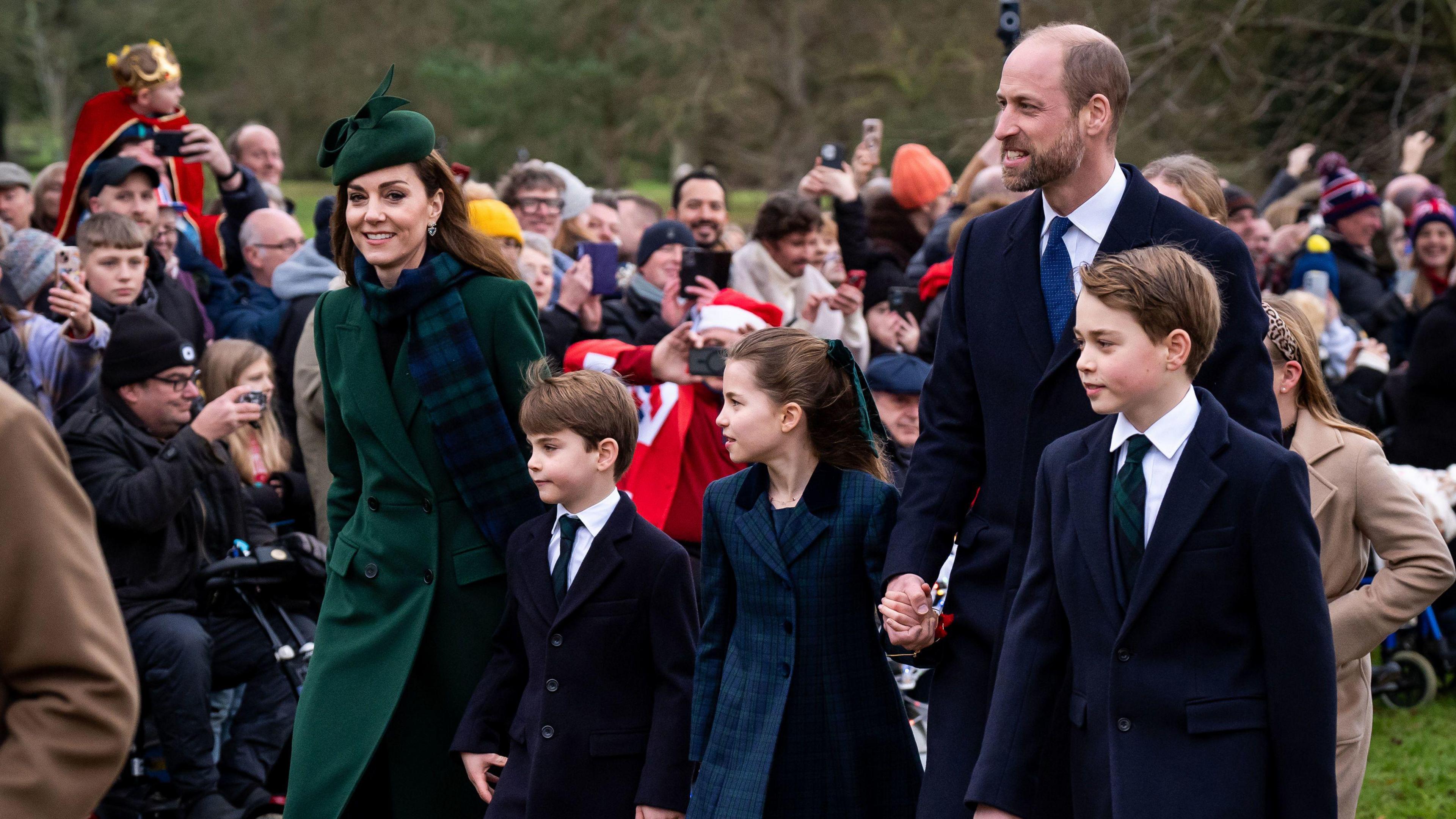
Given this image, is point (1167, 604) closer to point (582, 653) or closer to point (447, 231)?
point (582, 653)

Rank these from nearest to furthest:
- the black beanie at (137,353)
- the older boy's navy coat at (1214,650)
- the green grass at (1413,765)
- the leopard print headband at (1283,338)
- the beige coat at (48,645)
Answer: the beige coat at (48,645), the older boy's navy coat at (1214,650), the leopard print headband at (1283,338), the black beanie at (137,353), the green grass at (1413,765)

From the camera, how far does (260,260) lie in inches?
311

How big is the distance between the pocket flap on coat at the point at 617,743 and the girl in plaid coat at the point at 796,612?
6.1 inches

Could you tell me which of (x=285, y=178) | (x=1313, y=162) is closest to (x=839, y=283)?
(x=1313, y=162)

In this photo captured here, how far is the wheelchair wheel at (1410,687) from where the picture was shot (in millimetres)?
7363

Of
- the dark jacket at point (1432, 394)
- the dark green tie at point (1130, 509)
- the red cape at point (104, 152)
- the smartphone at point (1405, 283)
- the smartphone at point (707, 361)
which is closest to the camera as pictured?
the dark green tie at point (1130, 509)

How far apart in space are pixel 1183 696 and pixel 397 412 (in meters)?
2.04

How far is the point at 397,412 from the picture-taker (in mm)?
3953

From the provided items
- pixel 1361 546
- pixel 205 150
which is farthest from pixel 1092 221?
pixel 205 150

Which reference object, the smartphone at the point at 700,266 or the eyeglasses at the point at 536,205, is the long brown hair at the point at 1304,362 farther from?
the eyeglasses at the point at 536,205

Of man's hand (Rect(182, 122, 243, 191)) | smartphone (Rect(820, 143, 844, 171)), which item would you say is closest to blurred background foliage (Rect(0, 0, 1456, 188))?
smartphone (Rect(820, 143, 844, 171))

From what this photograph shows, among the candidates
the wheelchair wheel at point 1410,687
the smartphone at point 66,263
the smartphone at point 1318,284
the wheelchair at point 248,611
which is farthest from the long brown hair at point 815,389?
the smartphone at point 1318,284

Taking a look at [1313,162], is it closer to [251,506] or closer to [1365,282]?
[1365,282]

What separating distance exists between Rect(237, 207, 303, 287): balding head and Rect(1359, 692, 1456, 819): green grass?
5462 mm
